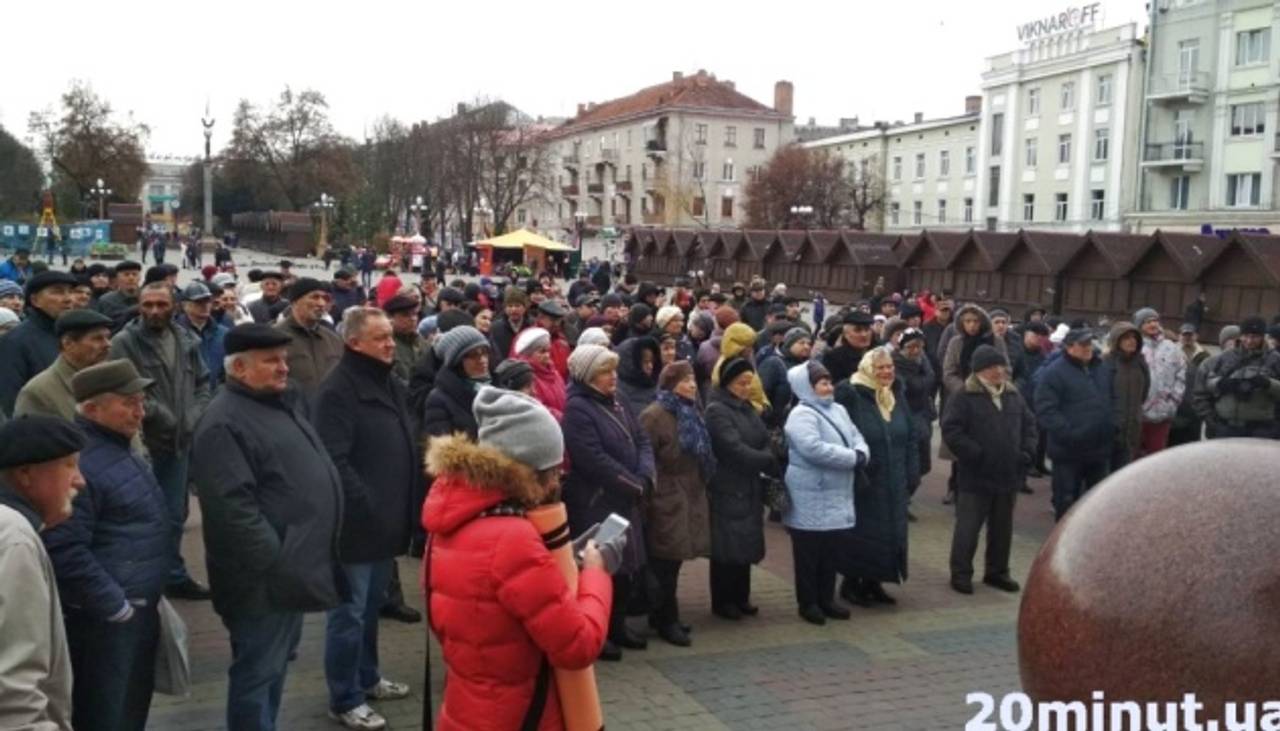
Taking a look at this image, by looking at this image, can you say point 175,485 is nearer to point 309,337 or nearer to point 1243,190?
point 309,337

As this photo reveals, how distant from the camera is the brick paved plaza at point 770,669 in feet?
19.3

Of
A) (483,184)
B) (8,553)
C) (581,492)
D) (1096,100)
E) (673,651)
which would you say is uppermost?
(1096,100)

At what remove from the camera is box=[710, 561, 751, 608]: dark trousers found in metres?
7.70

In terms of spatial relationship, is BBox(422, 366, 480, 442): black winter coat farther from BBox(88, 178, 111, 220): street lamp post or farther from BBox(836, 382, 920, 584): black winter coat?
BBox(88, 178, 111, 220): street lamp post

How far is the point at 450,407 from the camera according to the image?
6.79 m

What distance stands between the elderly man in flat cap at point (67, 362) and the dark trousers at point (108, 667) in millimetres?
1995

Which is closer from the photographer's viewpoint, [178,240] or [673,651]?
[673,651]

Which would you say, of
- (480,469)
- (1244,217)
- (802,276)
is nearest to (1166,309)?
(802,276)

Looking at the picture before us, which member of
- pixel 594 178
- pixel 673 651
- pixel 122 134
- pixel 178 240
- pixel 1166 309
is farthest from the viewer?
pixel 594 178

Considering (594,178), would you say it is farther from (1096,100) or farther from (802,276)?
(802,276)

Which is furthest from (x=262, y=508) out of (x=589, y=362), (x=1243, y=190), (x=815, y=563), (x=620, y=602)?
(x=1243, y=190)

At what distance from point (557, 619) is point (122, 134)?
90.3 metres

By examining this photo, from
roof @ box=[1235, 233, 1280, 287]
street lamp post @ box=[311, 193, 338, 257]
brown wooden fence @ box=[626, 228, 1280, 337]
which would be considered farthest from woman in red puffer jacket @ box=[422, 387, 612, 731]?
street lamp post @ box=[311, 193, 338, 257]

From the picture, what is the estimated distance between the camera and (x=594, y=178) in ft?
341
